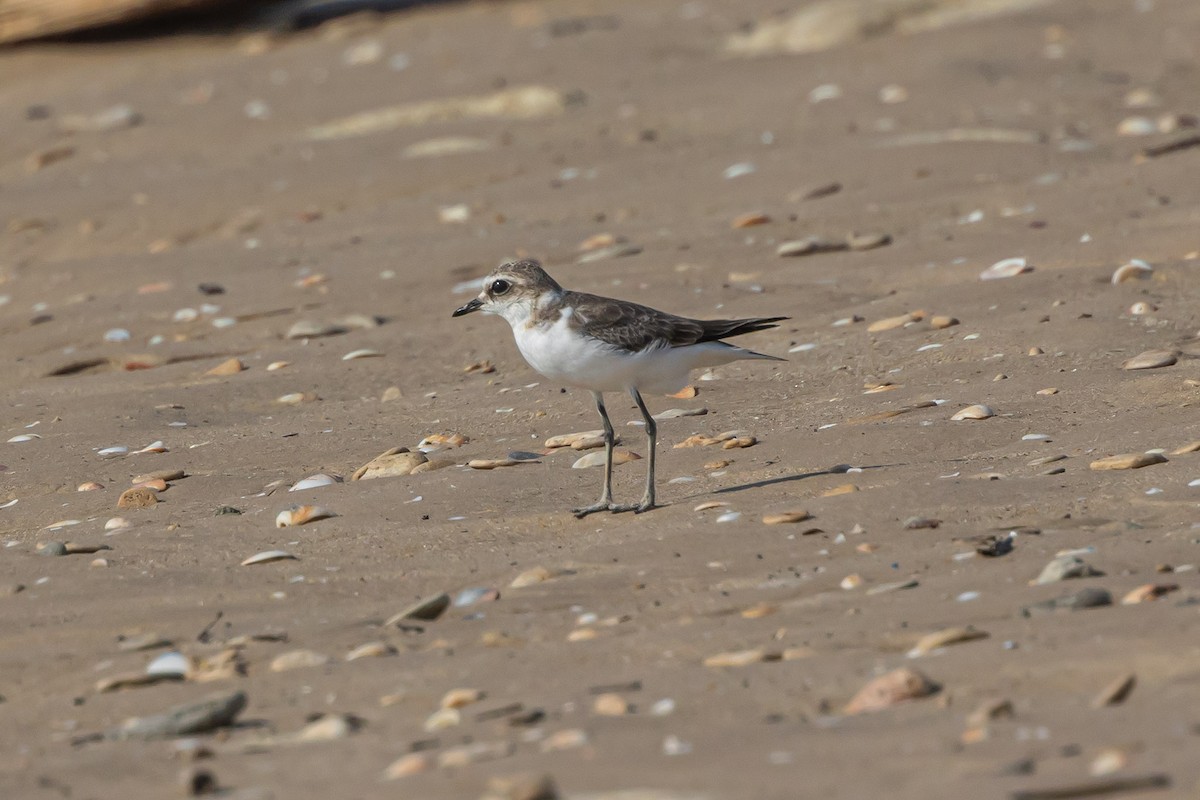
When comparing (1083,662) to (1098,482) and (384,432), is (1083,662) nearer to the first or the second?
(1098,482)

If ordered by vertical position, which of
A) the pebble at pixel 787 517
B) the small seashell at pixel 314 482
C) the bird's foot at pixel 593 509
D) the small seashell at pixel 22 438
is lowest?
the small seashell at pixel 22 438

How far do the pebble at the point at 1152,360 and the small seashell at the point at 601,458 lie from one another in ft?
6.46

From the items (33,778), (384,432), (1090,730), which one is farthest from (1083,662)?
(384,432)

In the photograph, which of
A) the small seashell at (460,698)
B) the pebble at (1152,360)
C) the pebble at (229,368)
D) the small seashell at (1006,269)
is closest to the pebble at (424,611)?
the small seashell at (460,698)

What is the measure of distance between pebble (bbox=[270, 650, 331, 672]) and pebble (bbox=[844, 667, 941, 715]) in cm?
143

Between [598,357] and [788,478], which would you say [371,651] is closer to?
[598,357]

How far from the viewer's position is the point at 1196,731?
130 inches

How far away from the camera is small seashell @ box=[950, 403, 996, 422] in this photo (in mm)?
6242

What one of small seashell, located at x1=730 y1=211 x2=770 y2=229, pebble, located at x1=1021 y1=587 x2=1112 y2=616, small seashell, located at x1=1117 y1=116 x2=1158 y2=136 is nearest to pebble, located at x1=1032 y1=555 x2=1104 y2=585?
pebble, located at x1=1021 y1=587 x2=1112 y2=616

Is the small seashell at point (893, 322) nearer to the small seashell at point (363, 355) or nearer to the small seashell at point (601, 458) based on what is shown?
the small seashell at point (601, 458)

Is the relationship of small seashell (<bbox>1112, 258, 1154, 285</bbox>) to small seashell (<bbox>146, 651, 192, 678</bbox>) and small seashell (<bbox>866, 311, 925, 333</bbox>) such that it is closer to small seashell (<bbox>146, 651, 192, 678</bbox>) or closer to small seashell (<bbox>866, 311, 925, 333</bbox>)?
small seashell (<bbox>866, 311, 925, 333</bbox>)

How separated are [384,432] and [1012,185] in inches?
167

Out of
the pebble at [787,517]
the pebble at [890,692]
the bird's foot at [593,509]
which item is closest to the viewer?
the pebble at [890,692]

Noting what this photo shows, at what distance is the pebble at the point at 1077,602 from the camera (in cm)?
420
